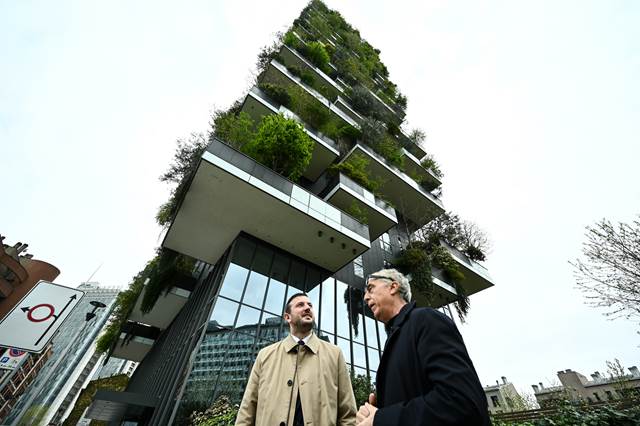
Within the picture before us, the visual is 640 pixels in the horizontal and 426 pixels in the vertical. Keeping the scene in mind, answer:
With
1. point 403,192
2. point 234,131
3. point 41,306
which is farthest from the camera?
point 403,192

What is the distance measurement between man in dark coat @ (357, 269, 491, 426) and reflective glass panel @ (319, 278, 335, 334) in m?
8.38

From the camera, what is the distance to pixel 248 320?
8.00 metres

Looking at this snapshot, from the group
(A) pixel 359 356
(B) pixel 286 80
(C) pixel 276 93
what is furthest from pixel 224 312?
(B) pixel 286 80

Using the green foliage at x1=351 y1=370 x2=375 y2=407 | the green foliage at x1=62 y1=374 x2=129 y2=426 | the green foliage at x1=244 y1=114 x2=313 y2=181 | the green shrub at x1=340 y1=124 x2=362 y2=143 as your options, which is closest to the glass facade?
the green foliage at x1=351 y1=370 x2=375 y2=407

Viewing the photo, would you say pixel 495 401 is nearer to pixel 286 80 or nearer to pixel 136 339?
pixel 136 339

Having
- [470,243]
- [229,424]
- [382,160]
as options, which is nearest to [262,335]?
[229,424]

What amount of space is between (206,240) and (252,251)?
207 cm

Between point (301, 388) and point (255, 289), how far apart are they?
6.95 metres

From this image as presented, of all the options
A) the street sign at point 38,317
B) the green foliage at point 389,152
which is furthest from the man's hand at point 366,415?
the green foliage at point 389,152

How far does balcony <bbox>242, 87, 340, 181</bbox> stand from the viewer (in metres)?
13.7

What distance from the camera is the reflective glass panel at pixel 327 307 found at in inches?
380

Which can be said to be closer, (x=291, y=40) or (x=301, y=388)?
(x=301, y=388)

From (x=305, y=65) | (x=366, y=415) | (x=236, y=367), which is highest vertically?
(x=305, y=65)

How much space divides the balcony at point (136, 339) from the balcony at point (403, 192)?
15736 mm
